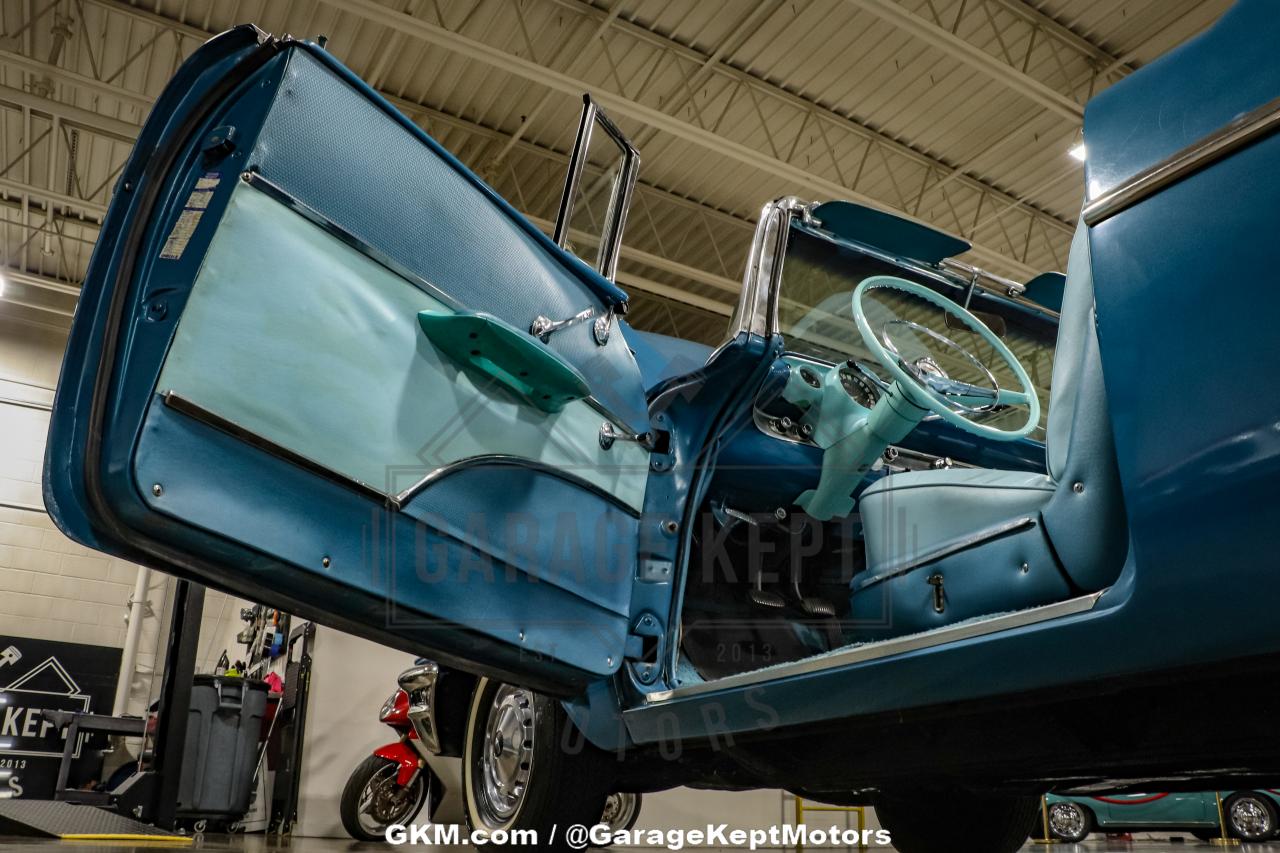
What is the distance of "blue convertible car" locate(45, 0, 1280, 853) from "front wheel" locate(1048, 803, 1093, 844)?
25.8 ft

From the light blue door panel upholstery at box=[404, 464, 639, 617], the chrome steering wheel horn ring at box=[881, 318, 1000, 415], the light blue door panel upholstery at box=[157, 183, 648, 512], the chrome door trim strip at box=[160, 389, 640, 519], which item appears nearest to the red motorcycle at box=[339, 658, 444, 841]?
the light blue door panel upholstery at box=[404, 464, 639, 617]

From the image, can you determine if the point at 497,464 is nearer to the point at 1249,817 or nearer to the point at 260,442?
the point at 260,442

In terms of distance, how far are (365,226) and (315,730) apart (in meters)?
6.36

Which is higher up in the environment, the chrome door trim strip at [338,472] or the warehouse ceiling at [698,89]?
the warehouse ceiling at [698,89]

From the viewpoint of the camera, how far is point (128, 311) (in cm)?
165

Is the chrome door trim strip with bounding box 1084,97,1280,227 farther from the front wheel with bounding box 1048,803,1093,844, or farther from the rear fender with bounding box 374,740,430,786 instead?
the front wheel with bounding box 1048,803,1093,844

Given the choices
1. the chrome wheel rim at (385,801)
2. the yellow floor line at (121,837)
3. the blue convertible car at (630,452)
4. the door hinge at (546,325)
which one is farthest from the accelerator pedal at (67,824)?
the door hinge at (546,325)

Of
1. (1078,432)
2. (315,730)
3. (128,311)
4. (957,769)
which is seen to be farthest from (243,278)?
(315,730)

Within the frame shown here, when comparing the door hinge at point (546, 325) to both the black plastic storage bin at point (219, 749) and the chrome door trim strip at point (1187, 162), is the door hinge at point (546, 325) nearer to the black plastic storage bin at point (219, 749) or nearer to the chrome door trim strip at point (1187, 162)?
the chrome door trim strip at point (1187, 162)

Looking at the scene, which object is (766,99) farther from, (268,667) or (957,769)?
(957,769)

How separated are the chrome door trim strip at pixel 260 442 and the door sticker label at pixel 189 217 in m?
0.28

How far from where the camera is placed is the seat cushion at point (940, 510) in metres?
1.84

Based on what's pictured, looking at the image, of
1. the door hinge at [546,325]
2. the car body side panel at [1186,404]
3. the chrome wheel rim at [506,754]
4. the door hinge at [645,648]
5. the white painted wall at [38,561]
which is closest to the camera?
the car body side panel at [1186,404]

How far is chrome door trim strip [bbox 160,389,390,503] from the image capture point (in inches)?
61.2
